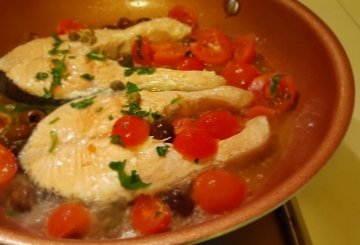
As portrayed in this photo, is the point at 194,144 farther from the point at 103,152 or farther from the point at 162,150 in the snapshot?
the point at 103,152

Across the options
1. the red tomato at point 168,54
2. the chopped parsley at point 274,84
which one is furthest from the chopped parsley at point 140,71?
the chopped parsley at point 274,84

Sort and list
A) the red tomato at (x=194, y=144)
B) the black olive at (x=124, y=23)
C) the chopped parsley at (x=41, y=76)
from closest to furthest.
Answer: the red tomato at (x=194, y=144), the chopped parsley at (x=41, y=76), the black olive at (x=124, y=23)

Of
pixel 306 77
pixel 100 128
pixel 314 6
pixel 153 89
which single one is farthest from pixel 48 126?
pixel 314 6

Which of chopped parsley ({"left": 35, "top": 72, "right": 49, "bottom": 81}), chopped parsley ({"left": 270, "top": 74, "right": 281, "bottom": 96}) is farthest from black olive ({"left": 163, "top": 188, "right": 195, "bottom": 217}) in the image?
chopped parsley ({"left": 35, "top": 72, "right": 49, "bottom": 81})

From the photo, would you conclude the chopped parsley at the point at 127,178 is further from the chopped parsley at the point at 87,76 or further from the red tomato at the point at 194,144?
the chopped parsley at the point at 87,76

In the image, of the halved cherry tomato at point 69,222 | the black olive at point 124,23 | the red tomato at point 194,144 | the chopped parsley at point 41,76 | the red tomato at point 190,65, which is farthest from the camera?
the black olive at point 124,23

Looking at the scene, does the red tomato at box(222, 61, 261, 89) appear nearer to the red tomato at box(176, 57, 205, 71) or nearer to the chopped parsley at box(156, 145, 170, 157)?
the red tomato at box(176, 57, 205, 71)

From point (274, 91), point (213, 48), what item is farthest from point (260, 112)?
point (213, 48)
